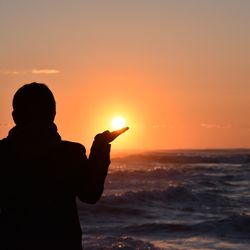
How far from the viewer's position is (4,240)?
2.67 metres

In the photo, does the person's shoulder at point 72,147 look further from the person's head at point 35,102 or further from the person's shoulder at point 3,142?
the person's shoulder at point 3,142

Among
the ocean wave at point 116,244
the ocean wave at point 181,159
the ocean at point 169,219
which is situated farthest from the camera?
the ocean wave at point 181,159

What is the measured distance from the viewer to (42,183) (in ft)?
8.76

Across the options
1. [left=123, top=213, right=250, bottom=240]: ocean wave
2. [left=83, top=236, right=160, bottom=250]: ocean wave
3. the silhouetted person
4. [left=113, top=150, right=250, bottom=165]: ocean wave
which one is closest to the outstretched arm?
the silhouetted person

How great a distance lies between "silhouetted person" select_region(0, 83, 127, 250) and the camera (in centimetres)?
264

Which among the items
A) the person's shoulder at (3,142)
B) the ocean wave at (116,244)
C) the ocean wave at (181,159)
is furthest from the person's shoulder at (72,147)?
the ocean wave at (181,159)

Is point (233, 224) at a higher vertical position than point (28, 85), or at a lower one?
lower

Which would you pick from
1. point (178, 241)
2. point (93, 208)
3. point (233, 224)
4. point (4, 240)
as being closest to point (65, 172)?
point (4, 240)

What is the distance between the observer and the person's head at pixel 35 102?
8.82ft

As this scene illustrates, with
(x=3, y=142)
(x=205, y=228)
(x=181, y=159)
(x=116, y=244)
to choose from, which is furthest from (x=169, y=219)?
(x=181, y=159)

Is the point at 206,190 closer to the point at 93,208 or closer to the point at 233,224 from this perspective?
the point at 93,208

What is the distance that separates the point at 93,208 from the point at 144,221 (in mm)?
2239

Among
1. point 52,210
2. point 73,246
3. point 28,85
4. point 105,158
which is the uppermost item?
point 28,85

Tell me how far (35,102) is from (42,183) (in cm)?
36
